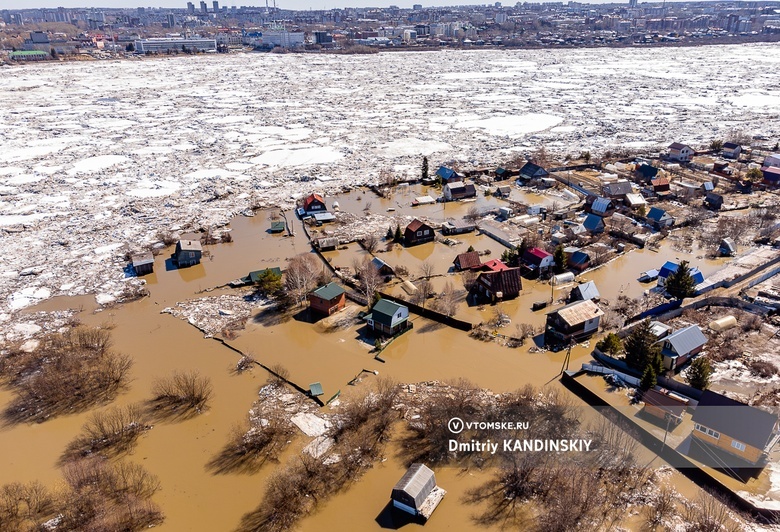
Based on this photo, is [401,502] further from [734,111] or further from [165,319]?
[734,111]

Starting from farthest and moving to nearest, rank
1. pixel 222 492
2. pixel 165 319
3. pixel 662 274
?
pixel 662 274 → pixel 165 319 → pixel 222 492

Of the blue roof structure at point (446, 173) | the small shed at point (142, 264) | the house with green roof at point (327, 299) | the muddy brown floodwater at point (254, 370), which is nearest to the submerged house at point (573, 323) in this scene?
the muddy brown floodwater at point (254, 370)

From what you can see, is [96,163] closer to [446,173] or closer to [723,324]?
[446,173]

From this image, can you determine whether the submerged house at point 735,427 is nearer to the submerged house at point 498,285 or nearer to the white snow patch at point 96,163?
the submerged house at point 498,285

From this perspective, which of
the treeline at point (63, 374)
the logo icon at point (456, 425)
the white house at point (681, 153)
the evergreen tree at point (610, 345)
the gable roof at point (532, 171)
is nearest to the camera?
the logo icon at point (456, 425)

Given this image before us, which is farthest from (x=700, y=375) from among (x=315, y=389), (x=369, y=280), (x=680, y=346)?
(x=369, y=280)

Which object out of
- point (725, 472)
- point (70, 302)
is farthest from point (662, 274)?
point (70, 302)
